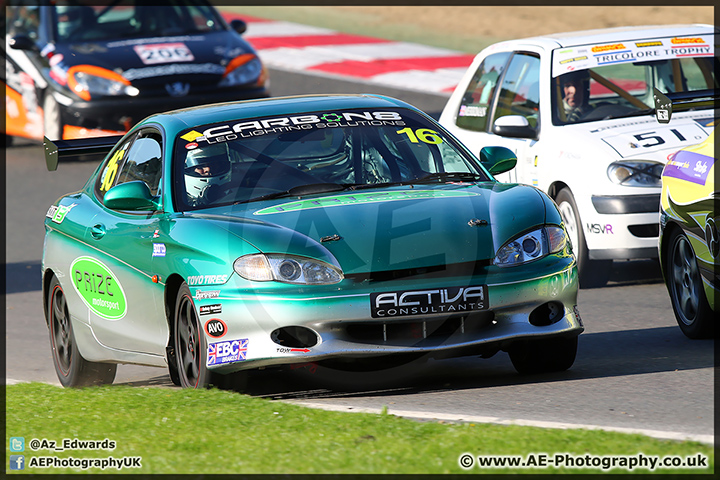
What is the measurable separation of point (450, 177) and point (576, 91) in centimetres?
350

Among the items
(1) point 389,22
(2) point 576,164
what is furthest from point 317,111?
(1) point 389,22

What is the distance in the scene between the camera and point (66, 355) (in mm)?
7895

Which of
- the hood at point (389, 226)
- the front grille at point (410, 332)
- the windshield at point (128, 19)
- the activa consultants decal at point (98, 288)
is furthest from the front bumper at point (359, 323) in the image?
the windshield at point (128, 19)

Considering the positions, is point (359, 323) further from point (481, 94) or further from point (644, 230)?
point (481, 94)

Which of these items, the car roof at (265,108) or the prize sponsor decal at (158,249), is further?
the car roof at (265,108)

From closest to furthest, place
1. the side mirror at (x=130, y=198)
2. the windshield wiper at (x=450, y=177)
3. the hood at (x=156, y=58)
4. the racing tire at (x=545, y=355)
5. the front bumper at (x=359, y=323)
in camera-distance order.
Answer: the front bumper at (x=359, y=323) < the racing tire at (x=545, y=355) < the side mirror at (x=130, y=198) < the windshield wiper at (x=450, y=177) < the hood at (x=156, y=58)

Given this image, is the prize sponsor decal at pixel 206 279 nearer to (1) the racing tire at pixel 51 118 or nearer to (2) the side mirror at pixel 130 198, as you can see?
(2) the side mirror at pixel 130 198

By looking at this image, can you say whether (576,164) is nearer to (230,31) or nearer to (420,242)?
(420,242)

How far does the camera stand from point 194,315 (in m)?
6.32

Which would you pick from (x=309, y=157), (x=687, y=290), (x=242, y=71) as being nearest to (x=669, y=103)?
(x=687, y=290)

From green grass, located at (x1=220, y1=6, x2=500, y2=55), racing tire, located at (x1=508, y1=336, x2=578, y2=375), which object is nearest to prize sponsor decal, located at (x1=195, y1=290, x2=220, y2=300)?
racing tire, located at (x1=508, y1=336, x2=578, y2=375)

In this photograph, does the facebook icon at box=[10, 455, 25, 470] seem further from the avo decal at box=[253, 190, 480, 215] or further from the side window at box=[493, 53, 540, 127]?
the side window at box=[493, 53, 540, 127]

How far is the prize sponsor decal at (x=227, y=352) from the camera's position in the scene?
20.1 feet

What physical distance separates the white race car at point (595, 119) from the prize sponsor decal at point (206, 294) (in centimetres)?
403
